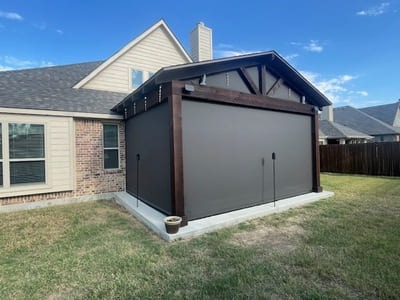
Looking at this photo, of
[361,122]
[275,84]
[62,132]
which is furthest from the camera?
[361,122]

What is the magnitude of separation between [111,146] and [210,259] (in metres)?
5.65

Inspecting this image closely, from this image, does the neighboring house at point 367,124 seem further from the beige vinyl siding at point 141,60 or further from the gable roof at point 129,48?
the beige vinyl siding at point 141,60

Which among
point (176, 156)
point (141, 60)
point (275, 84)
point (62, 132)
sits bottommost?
point (176, 156)

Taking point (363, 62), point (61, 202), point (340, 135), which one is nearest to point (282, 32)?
point (363, 62)

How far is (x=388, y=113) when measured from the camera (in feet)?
91.8

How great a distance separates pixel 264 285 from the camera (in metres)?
2.67

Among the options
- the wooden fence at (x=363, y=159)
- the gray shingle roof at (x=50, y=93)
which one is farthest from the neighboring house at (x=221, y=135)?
the wooden fence at (x=363, y=159)

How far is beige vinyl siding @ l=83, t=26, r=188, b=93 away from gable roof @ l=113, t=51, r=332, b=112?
2.37m

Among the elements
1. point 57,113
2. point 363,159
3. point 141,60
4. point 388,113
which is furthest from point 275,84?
point 388,113

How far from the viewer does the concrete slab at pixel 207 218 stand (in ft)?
14.0

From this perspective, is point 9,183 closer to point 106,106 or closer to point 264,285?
point 106,106

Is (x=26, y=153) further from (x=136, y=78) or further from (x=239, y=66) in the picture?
(x=239, y=66)

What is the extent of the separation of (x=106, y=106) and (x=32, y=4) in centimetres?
670

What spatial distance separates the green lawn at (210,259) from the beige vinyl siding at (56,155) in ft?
3.86
